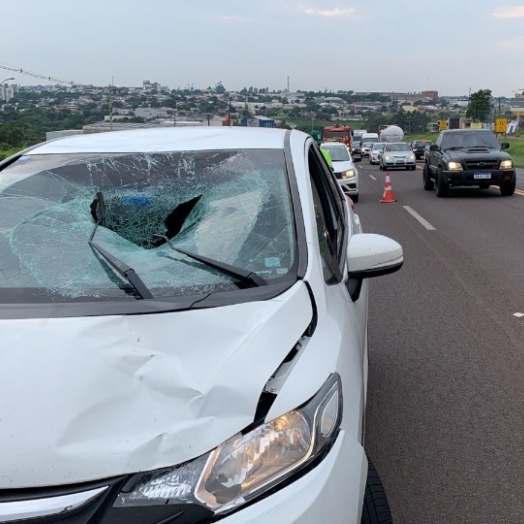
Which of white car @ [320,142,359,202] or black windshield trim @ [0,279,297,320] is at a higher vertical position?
black windshield trim @ [0,279,297,320]

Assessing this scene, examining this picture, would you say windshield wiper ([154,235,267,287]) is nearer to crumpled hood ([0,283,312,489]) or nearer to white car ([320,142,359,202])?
crumpled hood ([0,283,312,489])

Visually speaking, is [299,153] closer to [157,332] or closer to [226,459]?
[157,332]

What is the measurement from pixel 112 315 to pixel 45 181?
1308mm

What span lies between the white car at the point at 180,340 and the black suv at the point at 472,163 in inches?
613

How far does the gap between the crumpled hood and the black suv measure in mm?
16796

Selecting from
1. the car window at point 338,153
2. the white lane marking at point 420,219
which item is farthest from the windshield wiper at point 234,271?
the car window at point 338,153

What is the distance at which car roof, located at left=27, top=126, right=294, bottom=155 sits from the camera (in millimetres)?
3400

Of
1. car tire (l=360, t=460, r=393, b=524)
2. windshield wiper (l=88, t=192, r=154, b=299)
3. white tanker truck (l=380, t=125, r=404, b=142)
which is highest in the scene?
windshield wiper (l=88, t=192, r=154, b=299)

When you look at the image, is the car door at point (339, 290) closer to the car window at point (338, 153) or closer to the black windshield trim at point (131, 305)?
the black windshield trim at point (131, 305)

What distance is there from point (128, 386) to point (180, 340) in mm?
250

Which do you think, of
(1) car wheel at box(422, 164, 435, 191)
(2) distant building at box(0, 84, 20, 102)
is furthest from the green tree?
(1) car wheel at box(422, 164, 435, 191)

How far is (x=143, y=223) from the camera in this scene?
3.02 meters

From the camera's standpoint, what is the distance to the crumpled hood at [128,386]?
5.59 feet

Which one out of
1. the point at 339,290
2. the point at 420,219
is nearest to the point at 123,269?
the point at 339,290
